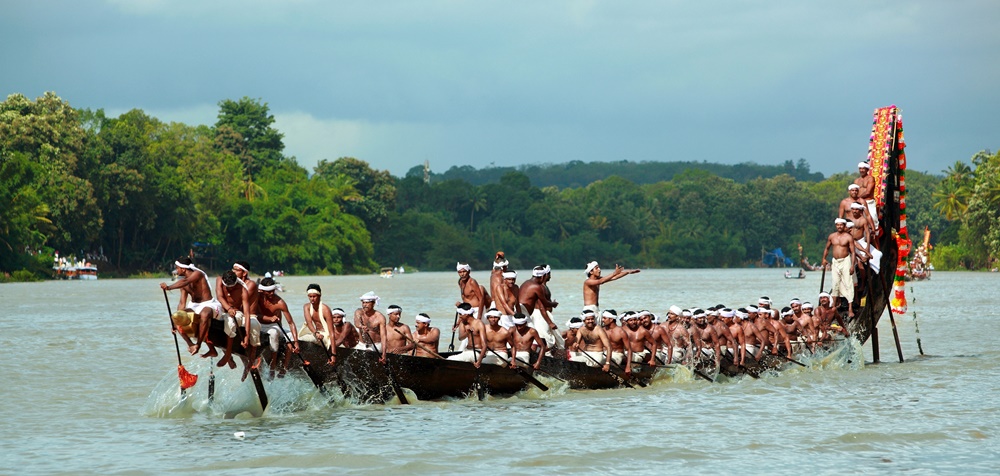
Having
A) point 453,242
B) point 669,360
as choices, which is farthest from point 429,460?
point 453,242

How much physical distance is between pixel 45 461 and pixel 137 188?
66026 millimetres

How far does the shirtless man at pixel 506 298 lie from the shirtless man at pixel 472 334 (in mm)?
368

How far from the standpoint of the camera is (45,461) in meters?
15.4

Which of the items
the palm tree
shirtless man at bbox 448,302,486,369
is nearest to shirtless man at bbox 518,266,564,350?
shirtless man at bbox 448,302,486,369

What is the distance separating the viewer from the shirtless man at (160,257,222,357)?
1566 centimetres

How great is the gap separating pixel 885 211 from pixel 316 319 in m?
13.1

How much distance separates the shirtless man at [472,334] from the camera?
1889 cm

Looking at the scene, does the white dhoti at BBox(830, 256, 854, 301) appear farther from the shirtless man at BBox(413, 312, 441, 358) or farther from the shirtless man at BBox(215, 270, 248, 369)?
the shirtless man at BBox(215, 270, 248, 369)

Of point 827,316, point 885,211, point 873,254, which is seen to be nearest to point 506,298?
point 827,316

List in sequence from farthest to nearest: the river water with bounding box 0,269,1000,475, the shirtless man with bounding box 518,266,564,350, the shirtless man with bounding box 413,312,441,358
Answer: the shirtless man with bounding box 518,266,564,350
the shirtless man with bounding box 413,312,441,358
the river water with bounding box 0,269,1000,475

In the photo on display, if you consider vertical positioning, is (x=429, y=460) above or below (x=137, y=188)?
below

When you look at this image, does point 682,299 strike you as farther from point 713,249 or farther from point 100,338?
point 713,249

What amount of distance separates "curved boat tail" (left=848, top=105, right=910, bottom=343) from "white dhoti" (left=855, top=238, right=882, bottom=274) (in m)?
0.24

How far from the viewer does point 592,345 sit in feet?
66.8
